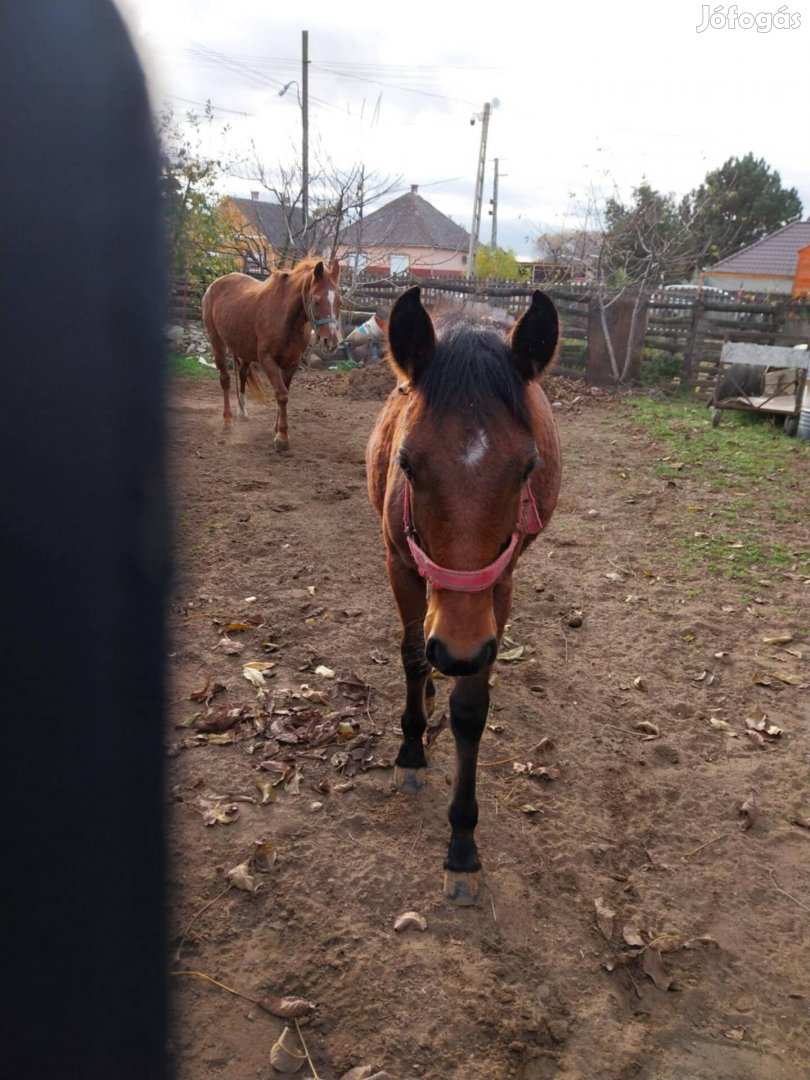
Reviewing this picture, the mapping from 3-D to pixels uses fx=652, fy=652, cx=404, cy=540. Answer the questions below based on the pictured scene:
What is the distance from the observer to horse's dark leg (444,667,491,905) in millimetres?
2422

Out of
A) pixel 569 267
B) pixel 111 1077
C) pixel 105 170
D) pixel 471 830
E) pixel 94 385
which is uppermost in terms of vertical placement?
pixel 569 267

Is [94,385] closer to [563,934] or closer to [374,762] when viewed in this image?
[374,762]

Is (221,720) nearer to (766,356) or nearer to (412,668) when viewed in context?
(412,668)

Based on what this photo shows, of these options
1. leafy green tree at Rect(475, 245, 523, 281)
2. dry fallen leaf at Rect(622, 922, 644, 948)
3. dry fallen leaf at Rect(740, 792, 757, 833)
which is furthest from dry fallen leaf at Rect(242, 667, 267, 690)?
leafy green tree at Rect(475, 245, 523, 281)

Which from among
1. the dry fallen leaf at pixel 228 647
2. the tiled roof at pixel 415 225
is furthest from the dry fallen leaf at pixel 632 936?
the tiled roof at pixel 415 225

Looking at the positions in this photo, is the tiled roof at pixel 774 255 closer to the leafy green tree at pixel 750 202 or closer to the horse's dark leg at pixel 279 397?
the leafy green tree at pixel 750 202

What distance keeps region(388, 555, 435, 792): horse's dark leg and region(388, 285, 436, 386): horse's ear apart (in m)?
0.86

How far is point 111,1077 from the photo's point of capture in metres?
1.83

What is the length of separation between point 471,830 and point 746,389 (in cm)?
1096

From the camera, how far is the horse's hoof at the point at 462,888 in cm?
240

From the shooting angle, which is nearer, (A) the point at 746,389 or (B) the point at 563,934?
(B) the point at 563,934

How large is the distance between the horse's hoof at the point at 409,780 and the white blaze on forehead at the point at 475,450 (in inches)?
66.0

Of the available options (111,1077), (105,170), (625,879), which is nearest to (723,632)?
(625,879)

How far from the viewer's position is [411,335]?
84.0 inches
